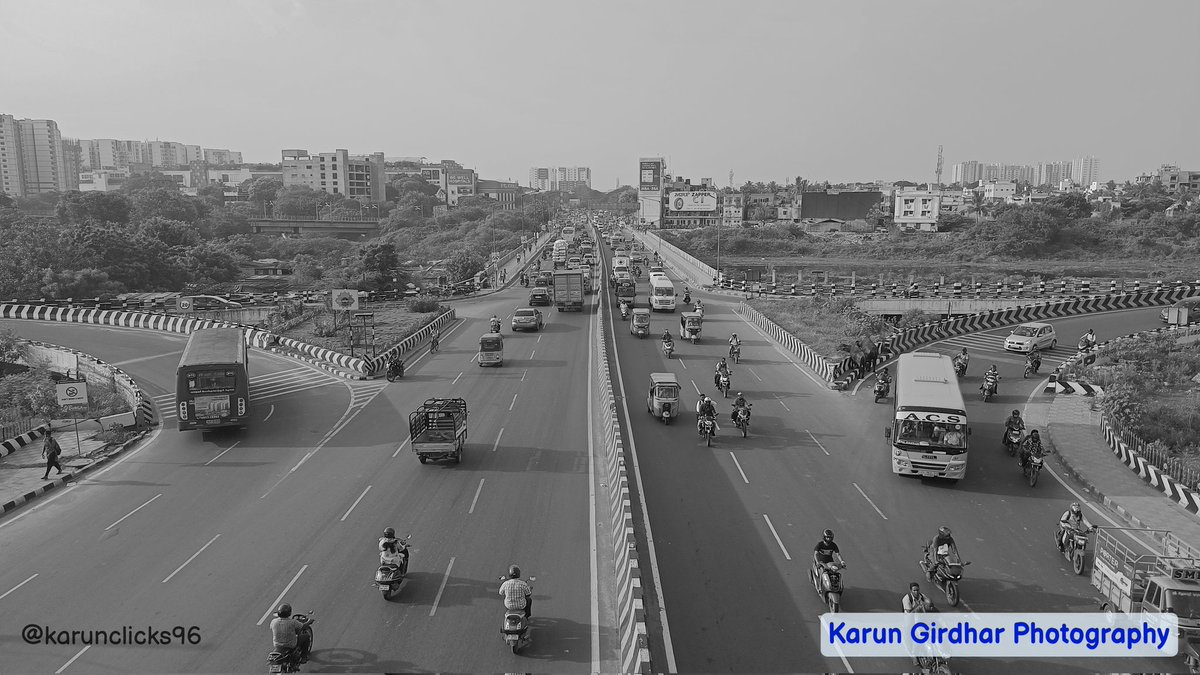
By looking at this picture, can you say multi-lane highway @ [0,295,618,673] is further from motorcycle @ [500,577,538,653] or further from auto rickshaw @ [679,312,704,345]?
auto rickshaw @ [679,312,704,345]

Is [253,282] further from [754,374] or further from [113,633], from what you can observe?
[113,633]

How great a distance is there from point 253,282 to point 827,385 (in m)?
69.7

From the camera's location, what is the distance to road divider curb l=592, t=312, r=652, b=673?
11.7m

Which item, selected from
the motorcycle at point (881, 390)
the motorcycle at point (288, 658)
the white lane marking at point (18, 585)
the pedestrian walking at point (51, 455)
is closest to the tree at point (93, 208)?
the pedestrian walking at point (51, 455)

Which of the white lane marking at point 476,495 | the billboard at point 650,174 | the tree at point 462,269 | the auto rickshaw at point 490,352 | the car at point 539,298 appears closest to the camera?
the white lane marking at point 476,495

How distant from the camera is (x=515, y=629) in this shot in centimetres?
1246

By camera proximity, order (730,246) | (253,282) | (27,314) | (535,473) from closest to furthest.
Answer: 1. (535,473)
2. (27,314)
3. (253,282)
4. (730,246)

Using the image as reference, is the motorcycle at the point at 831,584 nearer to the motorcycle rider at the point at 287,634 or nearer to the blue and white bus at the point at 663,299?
the motorcycle rider at the point at 287,634

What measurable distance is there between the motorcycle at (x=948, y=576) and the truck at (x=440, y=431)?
1279cm

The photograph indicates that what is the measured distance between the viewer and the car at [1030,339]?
4100cm

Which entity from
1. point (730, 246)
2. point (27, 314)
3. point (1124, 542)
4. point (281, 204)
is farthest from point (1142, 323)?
point (281, 204)

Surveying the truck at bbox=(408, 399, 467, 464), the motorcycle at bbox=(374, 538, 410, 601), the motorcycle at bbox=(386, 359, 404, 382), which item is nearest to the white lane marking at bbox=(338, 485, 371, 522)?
the truck at bbox=(408, 399, 467, 464)

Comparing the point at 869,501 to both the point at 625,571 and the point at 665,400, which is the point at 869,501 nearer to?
the point at 625,571

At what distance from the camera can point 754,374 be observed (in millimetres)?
35938
